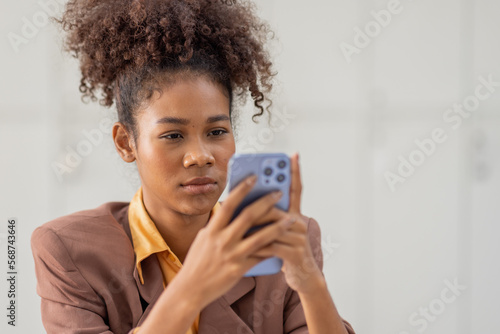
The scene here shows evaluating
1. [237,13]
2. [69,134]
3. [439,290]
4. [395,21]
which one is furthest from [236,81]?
[439,290]

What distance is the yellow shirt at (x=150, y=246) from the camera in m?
1.06

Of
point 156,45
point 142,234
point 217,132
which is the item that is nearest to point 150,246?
point 142,234

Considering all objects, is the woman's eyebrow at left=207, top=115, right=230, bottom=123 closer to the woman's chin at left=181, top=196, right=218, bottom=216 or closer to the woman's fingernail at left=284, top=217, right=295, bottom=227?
the woman's chin at left=181, top=196, right=218, bottom=216

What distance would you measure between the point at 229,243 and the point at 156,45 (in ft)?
1.58

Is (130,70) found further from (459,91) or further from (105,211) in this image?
(459,91)

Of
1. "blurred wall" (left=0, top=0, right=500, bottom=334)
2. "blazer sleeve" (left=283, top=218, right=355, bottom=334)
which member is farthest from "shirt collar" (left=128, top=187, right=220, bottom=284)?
"blurred wall" (left=0, top=0, right=500, bottom=334)

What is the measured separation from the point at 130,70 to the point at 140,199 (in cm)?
27

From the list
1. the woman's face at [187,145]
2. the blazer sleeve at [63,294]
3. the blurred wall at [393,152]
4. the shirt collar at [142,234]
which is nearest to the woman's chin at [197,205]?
the woman's face at [187,145]

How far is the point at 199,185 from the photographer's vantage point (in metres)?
0.99

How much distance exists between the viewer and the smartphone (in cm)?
73

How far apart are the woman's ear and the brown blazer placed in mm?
149

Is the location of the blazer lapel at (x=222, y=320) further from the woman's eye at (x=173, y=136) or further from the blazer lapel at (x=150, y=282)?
the woman's eye at (x=173, y=136)

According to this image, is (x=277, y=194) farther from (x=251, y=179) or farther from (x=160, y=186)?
(x=160, y=186)

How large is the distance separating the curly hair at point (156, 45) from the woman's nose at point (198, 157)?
0.14m
